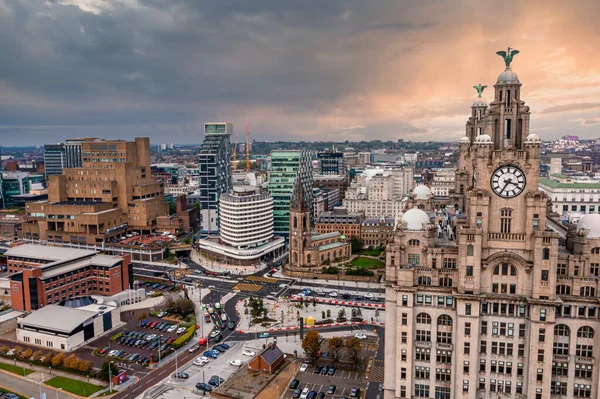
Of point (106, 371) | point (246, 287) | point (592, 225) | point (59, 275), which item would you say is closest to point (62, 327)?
point (106, 371)

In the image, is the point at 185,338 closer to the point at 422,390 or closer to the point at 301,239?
the point at 422,390

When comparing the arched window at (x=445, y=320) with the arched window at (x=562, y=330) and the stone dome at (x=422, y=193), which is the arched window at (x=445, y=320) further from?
the stone dome at (x=422, y=193)

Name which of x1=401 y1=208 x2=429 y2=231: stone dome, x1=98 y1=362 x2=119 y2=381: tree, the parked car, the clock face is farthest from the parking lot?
the clock face

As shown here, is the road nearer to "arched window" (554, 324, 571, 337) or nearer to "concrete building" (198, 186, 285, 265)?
"arched window" (554, 324, 571, 337)

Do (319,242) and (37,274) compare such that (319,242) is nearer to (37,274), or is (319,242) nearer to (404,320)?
(37,274)

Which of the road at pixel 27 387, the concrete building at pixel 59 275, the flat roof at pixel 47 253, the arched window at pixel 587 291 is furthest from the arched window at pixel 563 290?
the flat roof at pixel 47 253

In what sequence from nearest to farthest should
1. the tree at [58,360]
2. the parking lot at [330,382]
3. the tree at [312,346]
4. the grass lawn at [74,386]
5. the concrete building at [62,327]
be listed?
the parking lot at [330,382]
the grass lawn at [74,386]
the tree at [58,360]
the tree at [312,346]
the concrete building at [62,327]
